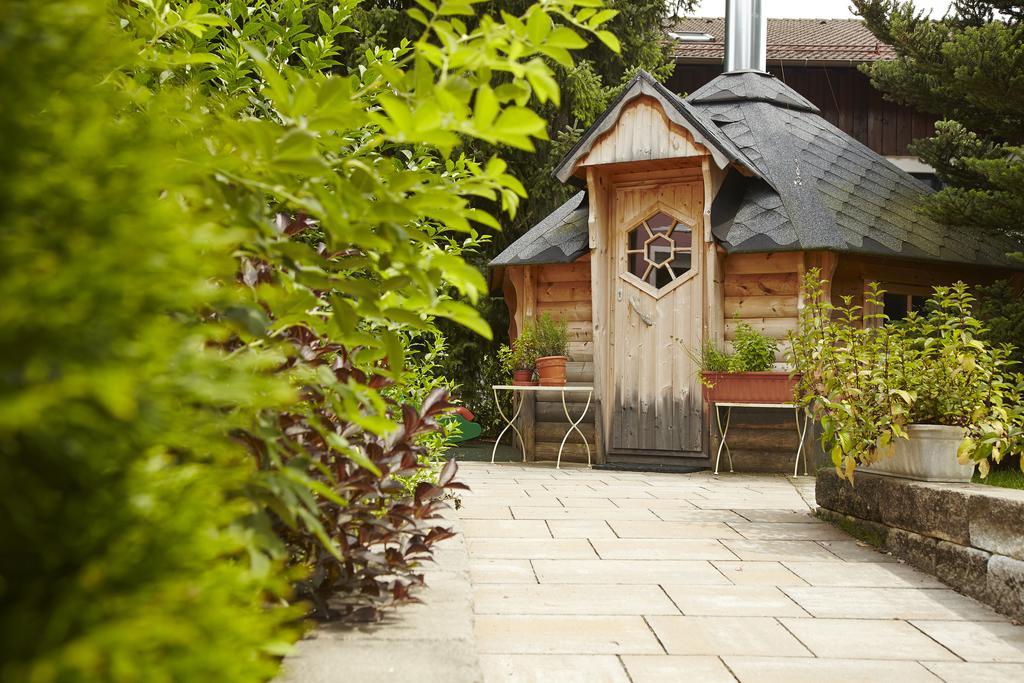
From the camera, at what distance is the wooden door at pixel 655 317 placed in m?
9.11

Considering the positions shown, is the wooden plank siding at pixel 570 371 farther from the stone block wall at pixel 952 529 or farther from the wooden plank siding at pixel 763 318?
the stone block wall at pixel 952 529

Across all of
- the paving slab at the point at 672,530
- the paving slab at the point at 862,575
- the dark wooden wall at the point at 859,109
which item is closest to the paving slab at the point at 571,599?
the paving slab at the point at 862,575

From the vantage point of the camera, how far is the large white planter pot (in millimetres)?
4562

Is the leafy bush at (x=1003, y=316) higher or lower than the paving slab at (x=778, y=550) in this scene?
higher

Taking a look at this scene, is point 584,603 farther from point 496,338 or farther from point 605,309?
point 496,338

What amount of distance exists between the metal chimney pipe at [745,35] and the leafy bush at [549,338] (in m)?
4.28

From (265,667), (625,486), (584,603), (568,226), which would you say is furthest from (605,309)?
(265,667)

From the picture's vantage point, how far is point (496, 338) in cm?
1355

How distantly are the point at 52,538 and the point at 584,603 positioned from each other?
10.3ft

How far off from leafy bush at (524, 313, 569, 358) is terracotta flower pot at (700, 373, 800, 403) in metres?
1.71

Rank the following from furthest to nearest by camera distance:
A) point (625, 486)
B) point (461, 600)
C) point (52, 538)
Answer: point (625, 486), point (461, 600), point (52, 538)

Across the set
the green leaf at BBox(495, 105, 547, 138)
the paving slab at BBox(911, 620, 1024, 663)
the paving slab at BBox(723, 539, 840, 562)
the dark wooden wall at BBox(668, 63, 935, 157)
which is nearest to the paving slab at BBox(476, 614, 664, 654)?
the paving slab at BBox(911, 620, 1024, 663)

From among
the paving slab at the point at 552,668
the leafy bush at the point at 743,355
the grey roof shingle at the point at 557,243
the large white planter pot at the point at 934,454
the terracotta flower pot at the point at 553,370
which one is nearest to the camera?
the paving slab at the point at 552,668

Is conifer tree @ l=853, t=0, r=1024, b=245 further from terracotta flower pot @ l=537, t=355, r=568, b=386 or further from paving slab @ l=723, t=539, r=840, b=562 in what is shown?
paving slab @ l=723, t=539, r=840, b=562
